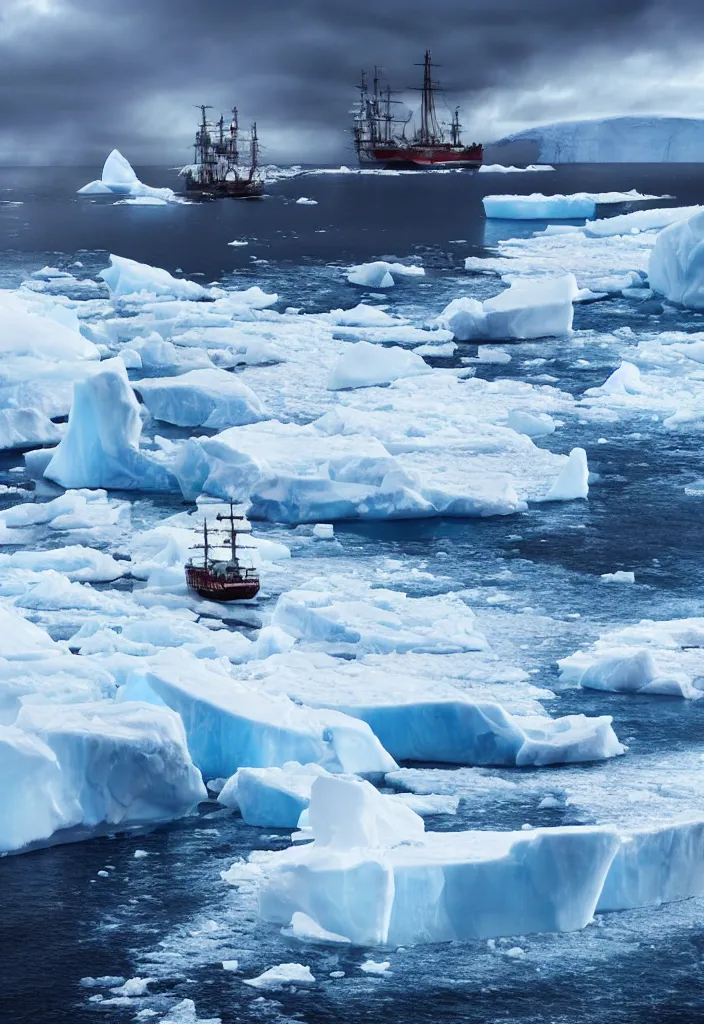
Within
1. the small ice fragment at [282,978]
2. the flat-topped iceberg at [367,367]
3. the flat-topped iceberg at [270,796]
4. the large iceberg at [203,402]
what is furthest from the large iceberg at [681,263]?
the small ice fragment at [282,978]

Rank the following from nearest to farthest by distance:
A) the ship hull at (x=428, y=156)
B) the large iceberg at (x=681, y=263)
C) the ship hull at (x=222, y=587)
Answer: the ship hull at (x=222, y=587) → the large iceberg at (x=681, y=263) → the ship hull at (x=428, y=156)

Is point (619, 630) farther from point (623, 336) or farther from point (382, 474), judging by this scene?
point (623, 336)

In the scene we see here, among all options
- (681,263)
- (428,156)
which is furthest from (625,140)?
(681,263)

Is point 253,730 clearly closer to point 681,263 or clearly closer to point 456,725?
point 456,725

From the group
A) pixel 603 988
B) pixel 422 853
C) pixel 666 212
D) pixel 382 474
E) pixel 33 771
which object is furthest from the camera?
pixel 666 212

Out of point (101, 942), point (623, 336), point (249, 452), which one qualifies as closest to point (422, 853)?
point (101, 942)

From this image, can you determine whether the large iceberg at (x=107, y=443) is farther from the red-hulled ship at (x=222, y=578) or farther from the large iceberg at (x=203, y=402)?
the red-hulled ship at (x=222, y=578)
